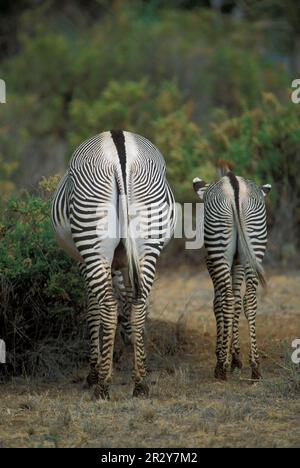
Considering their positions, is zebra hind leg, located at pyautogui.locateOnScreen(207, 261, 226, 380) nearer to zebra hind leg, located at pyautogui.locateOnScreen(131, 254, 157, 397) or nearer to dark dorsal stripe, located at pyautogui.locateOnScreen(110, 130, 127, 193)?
zebra hind leg, located at pyautogui.locateOnScreen(131, 254, 157, 397)

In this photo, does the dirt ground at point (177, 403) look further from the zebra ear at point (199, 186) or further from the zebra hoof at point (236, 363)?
the zebra ear at point (199, 186)

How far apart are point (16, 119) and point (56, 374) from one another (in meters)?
9.37

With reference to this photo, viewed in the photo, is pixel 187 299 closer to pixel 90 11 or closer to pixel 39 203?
pixel 39 203

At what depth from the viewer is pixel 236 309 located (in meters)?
8.98

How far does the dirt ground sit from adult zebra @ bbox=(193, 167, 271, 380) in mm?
351

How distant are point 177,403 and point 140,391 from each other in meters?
0.43

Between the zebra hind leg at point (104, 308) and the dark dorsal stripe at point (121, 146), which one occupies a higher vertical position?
the dark dorsal stripe at point (121, 146)

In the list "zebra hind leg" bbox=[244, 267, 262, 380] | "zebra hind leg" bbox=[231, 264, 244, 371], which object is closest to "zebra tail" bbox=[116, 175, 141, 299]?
"zebra hind leg" bbox=[244, 267, 262, 380]

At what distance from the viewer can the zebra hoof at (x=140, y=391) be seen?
7.67 metres

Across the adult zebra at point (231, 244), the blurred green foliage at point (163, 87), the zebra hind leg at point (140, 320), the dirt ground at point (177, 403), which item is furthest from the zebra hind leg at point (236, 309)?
the blurred green foliage at point (163, 87)

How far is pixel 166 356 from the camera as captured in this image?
31.0 ft

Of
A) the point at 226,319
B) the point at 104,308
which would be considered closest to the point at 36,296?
the point at 104,308

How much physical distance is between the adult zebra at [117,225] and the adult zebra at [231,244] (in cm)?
70

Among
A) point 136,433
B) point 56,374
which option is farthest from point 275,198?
point 136,433
